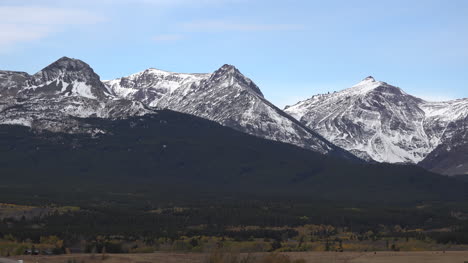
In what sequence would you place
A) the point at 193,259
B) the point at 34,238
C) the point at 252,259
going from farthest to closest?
1. the point at 34,238
2. the point at 193,259
3. the point at 252,259

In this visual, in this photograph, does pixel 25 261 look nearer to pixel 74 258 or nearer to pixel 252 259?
pixel 74 258

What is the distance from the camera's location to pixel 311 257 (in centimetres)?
17175

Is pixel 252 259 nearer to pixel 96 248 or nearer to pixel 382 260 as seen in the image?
pixel 382 260

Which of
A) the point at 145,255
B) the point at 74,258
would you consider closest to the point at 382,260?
the point at 145,255

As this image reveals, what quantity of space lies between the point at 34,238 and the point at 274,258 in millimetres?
72263

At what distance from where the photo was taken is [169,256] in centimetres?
17088

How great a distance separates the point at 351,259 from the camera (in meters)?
169

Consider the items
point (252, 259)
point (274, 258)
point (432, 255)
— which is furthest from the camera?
point (432, 255)

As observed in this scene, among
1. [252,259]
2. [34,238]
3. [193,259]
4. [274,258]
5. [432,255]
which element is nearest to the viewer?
[274,258]

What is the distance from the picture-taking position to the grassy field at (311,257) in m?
156

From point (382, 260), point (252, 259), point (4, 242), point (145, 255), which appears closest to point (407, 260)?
point (382, 260)

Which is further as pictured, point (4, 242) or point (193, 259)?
point (4, 242)

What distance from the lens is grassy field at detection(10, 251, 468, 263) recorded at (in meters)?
156

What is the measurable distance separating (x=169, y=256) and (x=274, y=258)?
33.5 meters
